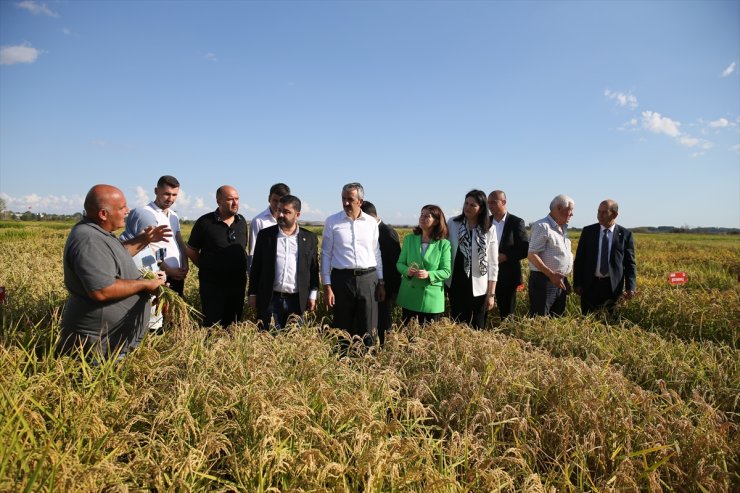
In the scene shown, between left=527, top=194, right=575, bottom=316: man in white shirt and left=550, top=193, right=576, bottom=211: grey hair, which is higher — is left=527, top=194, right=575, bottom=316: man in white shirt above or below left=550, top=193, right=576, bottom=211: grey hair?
below

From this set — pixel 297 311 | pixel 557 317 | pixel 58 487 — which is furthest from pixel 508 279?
pixel 58 487

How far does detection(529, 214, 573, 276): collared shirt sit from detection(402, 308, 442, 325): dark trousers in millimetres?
1618

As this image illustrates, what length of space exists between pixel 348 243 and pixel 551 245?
2.71 meters

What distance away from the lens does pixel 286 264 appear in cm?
474

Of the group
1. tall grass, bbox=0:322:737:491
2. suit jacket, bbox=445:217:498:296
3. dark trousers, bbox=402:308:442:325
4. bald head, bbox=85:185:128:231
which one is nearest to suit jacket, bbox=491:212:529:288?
suit jacket, bbox=445:217:498:296

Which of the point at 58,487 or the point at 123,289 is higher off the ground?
the point at 123,289

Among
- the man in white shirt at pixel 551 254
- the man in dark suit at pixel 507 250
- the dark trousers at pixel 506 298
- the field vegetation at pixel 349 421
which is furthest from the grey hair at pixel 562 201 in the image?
the field vegetation at pixel 349 421

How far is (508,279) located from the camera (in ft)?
19.2

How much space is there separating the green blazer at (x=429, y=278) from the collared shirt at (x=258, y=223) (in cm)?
185

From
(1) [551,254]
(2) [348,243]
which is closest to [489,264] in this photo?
(1) [551,254]

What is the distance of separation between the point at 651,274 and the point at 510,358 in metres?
10.4

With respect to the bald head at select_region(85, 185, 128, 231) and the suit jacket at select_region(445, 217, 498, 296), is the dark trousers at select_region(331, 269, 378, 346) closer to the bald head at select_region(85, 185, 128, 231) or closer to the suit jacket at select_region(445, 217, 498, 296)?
the suit jacket at select_region(445, 217, 498, 296)

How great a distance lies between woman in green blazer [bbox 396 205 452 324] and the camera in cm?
504

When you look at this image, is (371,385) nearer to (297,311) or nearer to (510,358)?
(510,358)
